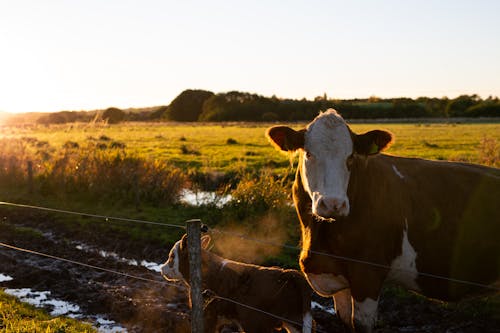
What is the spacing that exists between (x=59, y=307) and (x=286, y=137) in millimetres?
5099

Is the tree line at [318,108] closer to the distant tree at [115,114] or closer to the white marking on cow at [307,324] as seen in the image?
the distant tree at [115,114]

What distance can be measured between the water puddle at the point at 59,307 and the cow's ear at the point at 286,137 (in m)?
3.72

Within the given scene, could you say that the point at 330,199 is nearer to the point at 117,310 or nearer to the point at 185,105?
the point at 117,310

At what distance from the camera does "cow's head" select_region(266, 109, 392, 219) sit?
435cm

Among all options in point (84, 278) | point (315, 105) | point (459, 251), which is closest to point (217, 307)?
point (459, 251)

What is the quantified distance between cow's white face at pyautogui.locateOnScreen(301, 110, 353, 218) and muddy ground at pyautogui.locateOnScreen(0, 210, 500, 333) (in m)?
2.70

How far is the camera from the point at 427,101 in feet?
298

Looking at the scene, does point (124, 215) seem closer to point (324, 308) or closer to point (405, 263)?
point (324, 308)

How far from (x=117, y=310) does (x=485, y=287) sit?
17.0 ft

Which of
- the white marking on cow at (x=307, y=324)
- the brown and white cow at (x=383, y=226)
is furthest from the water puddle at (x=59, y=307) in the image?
the brown and white cow at (x=383, y=226)

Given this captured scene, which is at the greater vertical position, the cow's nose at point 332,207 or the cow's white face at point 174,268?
the cow's nose at point 332,207

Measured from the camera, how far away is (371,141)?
16.0 feet

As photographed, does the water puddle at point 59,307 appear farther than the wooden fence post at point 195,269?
Yes

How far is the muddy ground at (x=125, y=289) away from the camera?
7.25 metres
